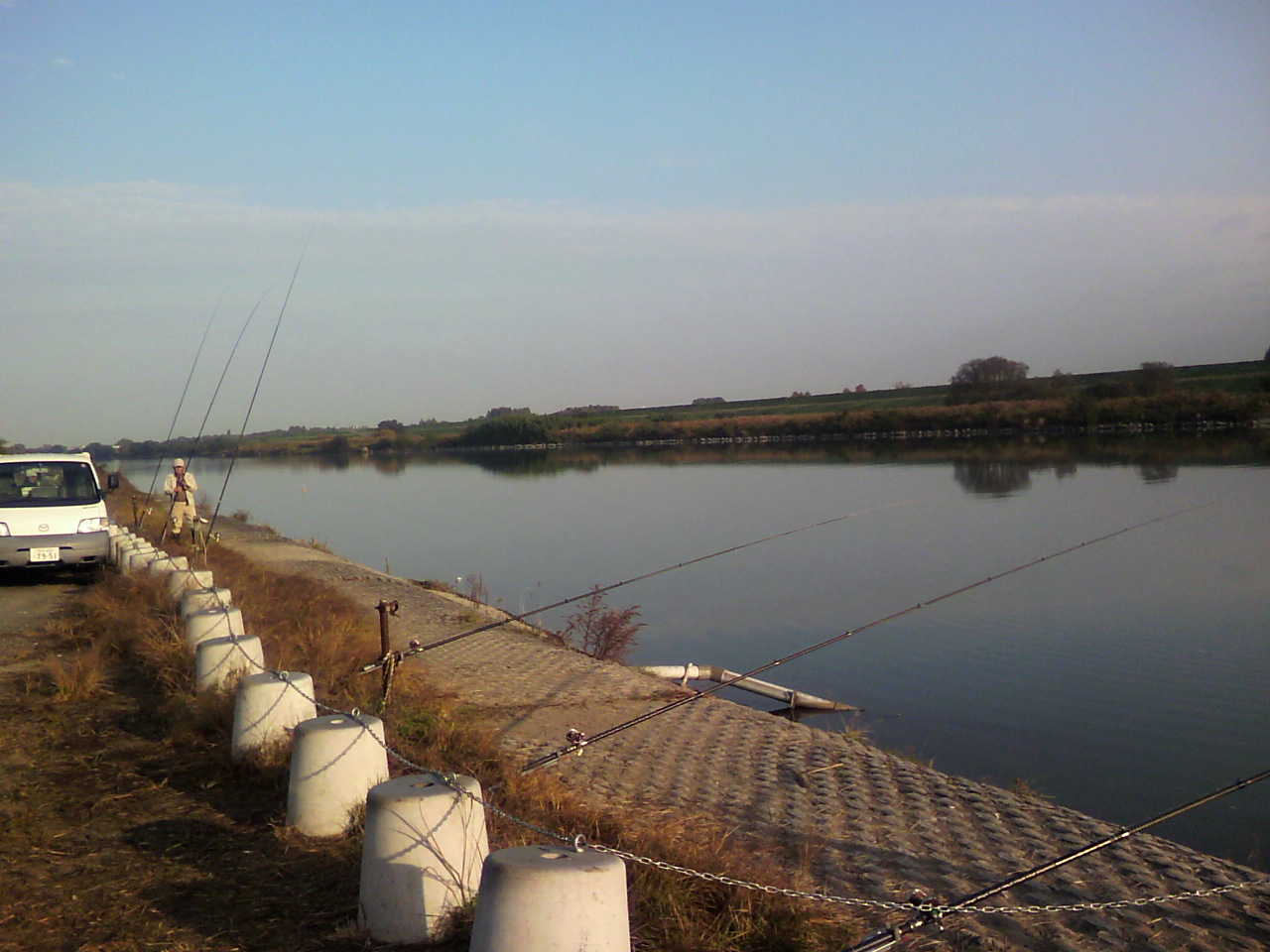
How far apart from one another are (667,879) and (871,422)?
74.0 metres

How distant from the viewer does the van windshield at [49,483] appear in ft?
48.3

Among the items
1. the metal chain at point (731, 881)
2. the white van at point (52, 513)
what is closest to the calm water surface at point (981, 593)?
the metal chain at point (731, 881)

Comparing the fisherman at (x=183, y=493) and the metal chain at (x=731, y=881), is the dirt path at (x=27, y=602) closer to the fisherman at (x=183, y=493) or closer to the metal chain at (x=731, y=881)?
the fisherman at (x=183, y=493)

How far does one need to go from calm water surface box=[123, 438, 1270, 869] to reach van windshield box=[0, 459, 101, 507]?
6.71 m

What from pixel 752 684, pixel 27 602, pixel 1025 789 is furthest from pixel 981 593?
pixel 27 602

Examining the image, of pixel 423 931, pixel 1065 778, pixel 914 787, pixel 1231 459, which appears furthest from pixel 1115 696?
pixel 1231 459

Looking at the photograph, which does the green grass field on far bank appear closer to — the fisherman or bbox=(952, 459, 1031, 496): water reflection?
the fisherman

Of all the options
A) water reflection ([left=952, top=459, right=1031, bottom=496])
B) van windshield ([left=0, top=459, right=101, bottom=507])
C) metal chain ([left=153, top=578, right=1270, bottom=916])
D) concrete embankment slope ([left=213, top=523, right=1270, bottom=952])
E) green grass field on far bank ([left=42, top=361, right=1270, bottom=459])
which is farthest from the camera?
green grass field on far bank ([left=42, top=361, right=1270, bottom=459])

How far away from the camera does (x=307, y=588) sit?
13.5 metres

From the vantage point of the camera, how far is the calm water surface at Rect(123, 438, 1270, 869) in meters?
9.79

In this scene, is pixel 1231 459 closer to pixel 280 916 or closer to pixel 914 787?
pixel 914 787

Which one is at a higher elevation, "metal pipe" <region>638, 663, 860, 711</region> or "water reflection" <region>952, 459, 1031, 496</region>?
"water reflection" <region>952, 459, 1031, 496</region>

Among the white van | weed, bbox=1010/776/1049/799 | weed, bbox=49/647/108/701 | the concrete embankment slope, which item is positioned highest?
the white van

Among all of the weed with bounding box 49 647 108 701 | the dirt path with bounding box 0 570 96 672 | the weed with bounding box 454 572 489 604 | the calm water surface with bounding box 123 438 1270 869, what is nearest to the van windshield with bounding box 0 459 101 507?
the dirt path with bounding box 0 570 96 672
